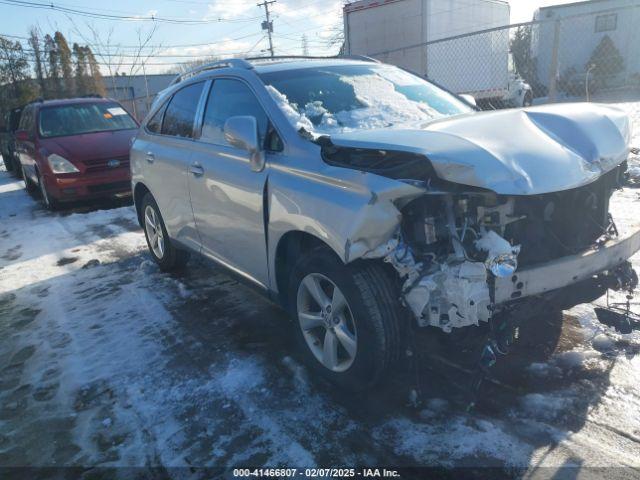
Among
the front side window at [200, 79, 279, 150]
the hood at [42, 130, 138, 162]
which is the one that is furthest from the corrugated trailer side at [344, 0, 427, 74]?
the front side window at [200, 79, 279, 150]

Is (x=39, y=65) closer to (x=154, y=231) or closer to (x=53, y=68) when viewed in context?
(x=53, y=68)

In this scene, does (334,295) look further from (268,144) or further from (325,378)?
(268,144)

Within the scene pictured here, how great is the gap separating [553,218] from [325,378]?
1.63 metres

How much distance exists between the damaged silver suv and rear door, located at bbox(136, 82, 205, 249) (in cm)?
56

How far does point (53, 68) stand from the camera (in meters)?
38.9

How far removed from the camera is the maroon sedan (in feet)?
28.8

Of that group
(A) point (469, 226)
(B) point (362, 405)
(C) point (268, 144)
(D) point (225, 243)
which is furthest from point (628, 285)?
(D) point (225, 243)

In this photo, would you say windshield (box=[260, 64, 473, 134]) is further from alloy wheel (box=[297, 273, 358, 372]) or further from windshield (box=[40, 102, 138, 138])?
windshield (box=[40, 102, 138, 138])

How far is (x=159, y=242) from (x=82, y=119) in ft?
18.8

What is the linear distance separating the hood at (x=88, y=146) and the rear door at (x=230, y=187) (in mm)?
5413

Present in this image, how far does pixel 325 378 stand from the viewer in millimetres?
3139

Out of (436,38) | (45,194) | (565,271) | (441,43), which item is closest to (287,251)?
(565,271)

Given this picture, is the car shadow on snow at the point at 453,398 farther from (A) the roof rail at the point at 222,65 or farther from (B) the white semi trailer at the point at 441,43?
(B) the white semi trailer at the point at 441,43

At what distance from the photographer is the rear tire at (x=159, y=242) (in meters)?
5.34
